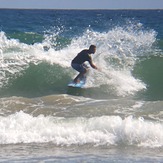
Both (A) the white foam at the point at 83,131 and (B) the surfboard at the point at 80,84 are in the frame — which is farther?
(B) the surfboard at the point at 80,84

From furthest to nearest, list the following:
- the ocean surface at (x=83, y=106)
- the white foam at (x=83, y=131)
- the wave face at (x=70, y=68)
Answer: the wave face at (x=70, y=68), the white foam at (x=83, y=131), the ocean surface at (x=83, y=106)

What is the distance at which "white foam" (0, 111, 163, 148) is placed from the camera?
8.73 meters

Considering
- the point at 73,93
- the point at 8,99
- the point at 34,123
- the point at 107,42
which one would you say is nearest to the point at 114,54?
the point at 107,42

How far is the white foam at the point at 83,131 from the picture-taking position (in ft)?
28.7

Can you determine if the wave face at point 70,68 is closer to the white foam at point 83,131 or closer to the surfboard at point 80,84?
the surfboard at point 80,84

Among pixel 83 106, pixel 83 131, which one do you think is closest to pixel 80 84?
pixel 83 106

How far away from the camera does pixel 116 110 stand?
10.6 metres

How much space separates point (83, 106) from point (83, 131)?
2020 mm

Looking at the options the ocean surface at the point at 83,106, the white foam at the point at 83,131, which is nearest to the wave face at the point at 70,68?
the ocean surface at the point at 83,106

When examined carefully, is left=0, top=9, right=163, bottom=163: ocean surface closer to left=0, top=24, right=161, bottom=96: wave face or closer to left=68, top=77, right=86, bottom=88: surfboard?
left=0, top=24, right=161, bottom=96: wave face

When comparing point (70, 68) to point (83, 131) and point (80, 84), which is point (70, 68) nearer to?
point (80, 84)

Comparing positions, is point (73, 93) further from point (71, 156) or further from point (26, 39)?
point (26, 39)

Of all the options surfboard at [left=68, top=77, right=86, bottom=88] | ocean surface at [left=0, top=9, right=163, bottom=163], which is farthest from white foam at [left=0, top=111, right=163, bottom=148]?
surfboard at [left=68, top=77, right=86, bottom=88]

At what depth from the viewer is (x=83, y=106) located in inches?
436
